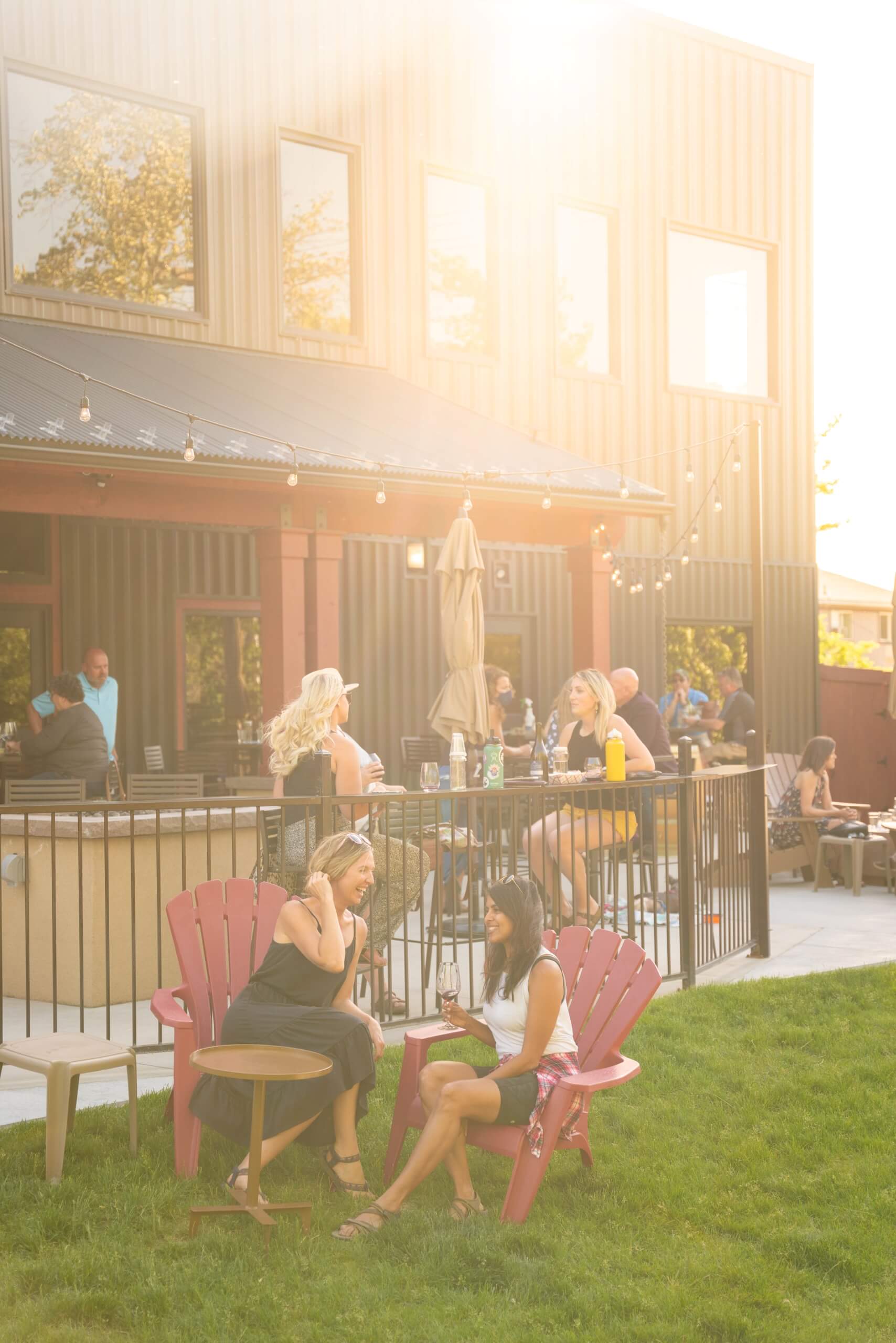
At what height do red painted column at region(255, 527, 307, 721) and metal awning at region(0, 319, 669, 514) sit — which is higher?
metal awning at region(0, 319, 669, 514)

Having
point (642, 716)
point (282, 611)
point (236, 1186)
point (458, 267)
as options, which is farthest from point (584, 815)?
point (458, 267)

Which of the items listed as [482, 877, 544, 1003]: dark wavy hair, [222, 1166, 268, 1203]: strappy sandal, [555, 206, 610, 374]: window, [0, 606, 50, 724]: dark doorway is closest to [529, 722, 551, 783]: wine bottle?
[482, 877, 544, 1003]: dark wavy hair

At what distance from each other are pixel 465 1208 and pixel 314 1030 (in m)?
0.79

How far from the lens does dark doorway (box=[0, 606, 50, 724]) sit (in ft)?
44.5

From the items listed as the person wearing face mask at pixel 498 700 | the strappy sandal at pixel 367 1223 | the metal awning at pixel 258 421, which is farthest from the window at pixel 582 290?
the strappy sandal at pixel 367 1223

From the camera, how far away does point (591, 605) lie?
14.0 metres

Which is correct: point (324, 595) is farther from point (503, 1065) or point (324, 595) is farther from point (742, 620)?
point (742, 620)

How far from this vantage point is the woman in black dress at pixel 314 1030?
15.9 ft

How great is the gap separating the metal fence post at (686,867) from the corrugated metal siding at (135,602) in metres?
7.41

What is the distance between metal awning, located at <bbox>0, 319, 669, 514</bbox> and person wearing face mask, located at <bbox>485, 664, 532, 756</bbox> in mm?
1684

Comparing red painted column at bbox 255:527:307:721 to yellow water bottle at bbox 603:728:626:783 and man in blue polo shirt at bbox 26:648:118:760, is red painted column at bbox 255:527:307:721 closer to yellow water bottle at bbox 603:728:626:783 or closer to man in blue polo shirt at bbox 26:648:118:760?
man in blue polo shirt at bbox 26:648:118:760

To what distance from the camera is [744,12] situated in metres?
19.1

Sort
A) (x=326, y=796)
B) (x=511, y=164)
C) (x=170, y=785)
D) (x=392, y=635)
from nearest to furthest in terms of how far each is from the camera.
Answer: (x=326, y=796)
(x=170, y=785)
(x=392, y=635)
(x=511, y=164)

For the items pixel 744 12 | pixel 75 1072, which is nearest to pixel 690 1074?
pixel 75 1072
